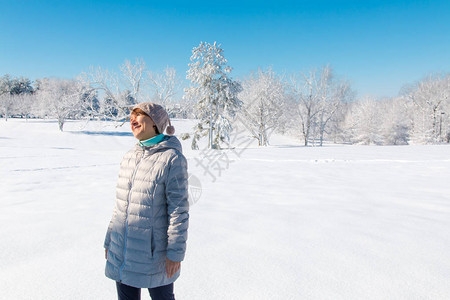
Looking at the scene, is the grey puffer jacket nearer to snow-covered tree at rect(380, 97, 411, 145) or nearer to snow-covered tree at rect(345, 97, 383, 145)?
snow-covered tree at rect(345, 97, 383, 145)

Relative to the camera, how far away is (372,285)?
2373 millimetres

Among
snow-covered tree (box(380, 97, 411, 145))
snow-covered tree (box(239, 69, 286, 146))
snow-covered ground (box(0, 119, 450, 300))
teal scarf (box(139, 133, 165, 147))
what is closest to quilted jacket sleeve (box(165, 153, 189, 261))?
teal scarf (box(139, 133, 165, 147))

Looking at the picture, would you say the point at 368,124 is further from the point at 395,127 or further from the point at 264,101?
the point at 264,101

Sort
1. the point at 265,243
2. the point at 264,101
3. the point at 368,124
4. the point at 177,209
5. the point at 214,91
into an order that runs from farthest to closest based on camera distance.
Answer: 1. the point at 368,124
2. the point at 264,101
3. the point at 214,91
4. the point at 265,243
5. the point at 177,209

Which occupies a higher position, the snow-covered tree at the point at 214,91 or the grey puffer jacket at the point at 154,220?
the snow-covered tree at the point at 214,91

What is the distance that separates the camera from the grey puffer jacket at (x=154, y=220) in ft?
5.34

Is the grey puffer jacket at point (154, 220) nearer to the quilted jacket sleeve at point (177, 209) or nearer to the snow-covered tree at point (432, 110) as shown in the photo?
the quilted jacket sleeve at point (177, 209)

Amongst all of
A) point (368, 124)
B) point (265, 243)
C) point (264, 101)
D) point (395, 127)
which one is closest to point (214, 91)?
point (264, 101)

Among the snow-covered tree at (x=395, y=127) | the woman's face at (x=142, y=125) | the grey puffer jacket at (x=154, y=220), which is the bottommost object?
the grey puffer jacket at (x=154, y=220)

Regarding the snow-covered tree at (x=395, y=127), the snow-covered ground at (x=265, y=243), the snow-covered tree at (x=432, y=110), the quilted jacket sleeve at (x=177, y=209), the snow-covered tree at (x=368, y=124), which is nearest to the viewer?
the quilted jacket sleeve at (x=177, y=209)

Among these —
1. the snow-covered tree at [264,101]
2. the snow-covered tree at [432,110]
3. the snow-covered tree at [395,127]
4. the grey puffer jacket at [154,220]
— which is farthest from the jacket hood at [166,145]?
the snow-covered tree at [395,127]

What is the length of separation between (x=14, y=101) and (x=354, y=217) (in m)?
73.9

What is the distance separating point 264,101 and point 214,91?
9.12 meters

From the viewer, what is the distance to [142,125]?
5.75ft
